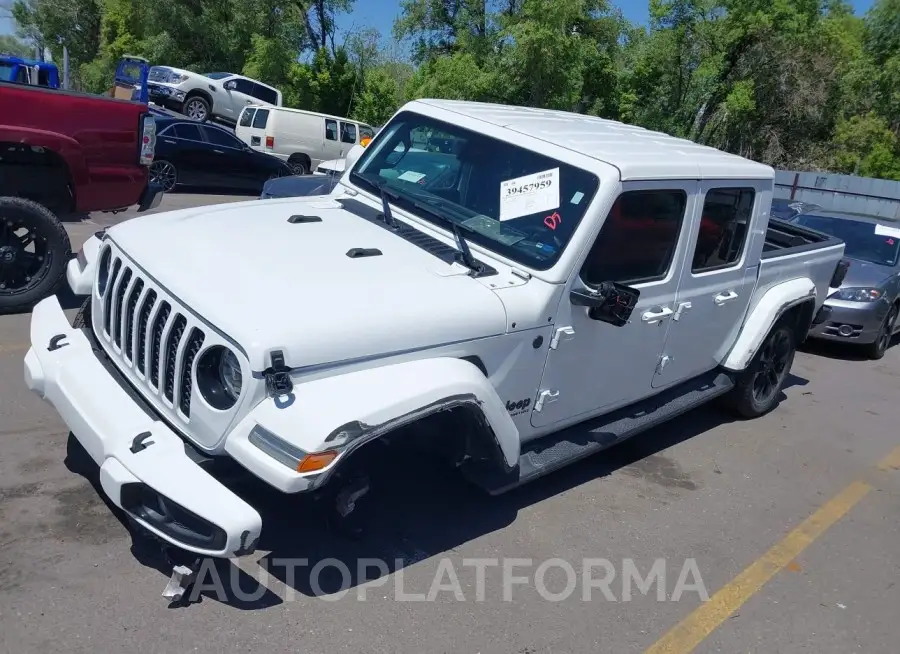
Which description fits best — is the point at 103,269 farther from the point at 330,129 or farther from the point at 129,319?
the point at 330,129

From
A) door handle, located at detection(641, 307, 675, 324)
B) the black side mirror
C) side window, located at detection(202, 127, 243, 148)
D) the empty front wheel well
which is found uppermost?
the black side mirror

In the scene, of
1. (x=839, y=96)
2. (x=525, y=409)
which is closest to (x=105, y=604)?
(x=525, y=409)

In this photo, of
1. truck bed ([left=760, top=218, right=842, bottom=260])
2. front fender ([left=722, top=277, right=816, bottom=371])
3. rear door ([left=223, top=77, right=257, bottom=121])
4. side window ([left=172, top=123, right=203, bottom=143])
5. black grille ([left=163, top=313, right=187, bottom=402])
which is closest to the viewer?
black grille ([left=163, top=313, right=187, bottom=402])

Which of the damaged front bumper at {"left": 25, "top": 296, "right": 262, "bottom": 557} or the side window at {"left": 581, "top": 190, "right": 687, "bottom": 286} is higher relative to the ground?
the side window at {"left": 581, "top": 190, "right": 687, "bottom": 286}

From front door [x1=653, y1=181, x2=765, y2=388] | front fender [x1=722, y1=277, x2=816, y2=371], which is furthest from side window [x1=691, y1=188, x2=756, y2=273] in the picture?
front fender [x1=722, y1=277, x2=816, y2=371]

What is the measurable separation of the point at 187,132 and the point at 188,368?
41.4 feet

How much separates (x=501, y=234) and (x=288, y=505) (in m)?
1.71

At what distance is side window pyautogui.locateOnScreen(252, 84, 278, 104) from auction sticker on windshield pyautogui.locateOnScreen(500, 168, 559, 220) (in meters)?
22.4

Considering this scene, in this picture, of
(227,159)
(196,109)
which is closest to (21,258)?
(227,159)

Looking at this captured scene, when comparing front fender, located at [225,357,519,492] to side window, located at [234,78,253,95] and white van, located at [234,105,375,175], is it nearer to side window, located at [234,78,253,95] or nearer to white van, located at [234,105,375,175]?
white van, located at [234,105,375,175]

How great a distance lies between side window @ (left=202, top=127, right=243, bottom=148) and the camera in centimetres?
1517

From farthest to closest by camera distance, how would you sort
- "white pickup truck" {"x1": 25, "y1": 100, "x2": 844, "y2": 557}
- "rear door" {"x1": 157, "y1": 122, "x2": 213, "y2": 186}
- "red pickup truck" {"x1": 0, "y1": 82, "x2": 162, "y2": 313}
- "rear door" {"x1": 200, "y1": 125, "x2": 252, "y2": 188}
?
"rear door" {"x1": 200, "y1": 125, "x2": 252, "y2": 188} → "rear door" {"x1": 157, "y1": 122, "x2": 213, "y2": 186} → "red pickup truck" {"x1": 0, "y1": 82, "x2": 162, "y2": 313} → "white pickup truck" {"x1": 25, "y1": 100, "x2": 844, "y2": 557}

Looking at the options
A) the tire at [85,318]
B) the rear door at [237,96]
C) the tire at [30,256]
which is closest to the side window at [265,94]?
the rear door at [237,96]

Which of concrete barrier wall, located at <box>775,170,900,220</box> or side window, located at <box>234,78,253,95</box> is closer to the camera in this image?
concrete barrier wall, located at <box>775,170,900,220</box>
